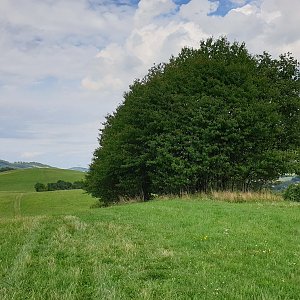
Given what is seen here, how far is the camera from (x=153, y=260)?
973 cm

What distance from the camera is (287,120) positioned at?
119 ft

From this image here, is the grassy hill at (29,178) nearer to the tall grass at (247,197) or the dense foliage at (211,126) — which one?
the dense foliage at (211,126)

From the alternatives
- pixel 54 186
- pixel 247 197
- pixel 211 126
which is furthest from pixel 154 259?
pixel 54 186

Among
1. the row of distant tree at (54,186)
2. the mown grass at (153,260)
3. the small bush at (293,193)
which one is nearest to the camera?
the mown grass at (153,260)

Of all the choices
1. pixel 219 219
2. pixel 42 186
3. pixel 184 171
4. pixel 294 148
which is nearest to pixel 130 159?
pixel 184 171

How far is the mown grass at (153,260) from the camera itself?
24.1 feet

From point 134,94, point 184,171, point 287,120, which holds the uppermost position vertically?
point 134,94

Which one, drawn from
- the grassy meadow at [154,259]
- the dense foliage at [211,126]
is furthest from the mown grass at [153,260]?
the dense foliage at [211,126]

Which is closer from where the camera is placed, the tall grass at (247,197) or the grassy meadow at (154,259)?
the grassy meadow at (154,259)

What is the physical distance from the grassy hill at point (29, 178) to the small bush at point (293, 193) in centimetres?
11016

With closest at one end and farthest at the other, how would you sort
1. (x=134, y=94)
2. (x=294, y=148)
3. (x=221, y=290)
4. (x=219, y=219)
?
(x=221, y=290)
(x=219, y=219)
(x=294, y=148)
(x=134, y=94)

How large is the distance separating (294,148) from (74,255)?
29.0 meters

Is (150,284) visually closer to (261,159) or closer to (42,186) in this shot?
(261,159)

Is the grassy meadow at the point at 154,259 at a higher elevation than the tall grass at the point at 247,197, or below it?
below
